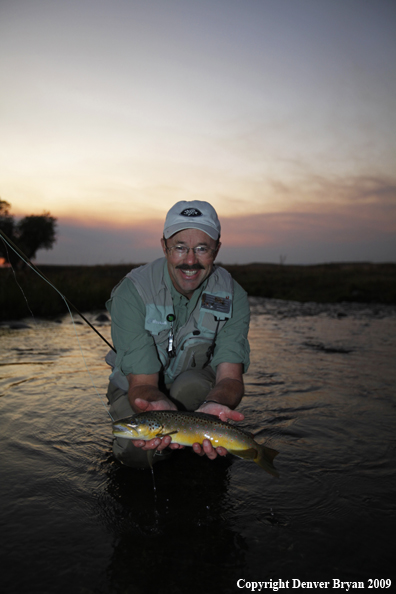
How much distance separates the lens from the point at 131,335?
12.5 feet

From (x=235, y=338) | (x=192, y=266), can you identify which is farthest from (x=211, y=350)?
(x=192, y=266)

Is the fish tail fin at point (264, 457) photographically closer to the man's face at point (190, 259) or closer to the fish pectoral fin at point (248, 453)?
the fish pectoral fin at point (248, 453)

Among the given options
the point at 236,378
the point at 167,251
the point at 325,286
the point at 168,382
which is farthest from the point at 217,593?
the point at 325,286

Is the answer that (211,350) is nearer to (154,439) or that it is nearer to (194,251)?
(194,251)

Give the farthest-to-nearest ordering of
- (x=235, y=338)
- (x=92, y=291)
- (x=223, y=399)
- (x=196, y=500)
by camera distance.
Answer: (x=92, y=291) → (x=235, y=338) → (x=223, y=399) → (x=196, y=500)

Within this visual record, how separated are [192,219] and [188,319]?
1.01 metres

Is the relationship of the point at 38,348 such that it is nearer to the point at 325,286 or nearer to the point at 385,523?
the point at 385,523

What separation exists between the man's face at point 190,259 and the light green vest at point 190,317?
22 centimetres

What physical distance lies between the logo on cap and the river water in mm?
2252

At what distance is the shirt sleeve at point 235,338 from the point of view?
155 inches

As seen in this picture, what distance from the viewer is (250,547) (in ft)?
9.20

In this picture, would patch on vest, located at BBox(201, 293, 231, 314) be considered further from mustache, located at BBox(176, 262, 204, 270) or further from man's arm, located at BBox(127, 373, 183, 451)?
man's arm, located at BBox(127, 373, 183, 451)

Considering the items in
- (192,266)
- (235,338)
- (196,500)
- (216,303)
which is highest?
(192,266)

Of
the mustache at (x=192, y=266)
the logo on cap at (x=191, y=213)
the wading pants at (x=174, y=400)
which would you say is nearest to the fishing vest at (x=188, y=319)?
the wading pants at (x=174, y=400)
